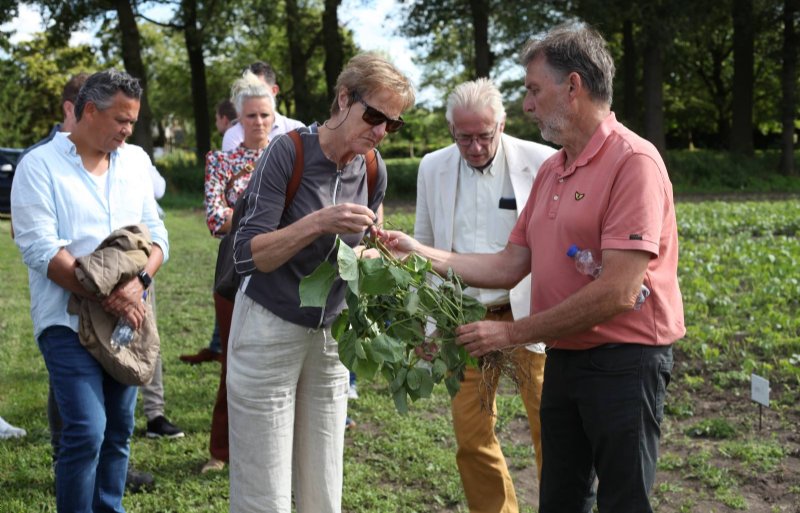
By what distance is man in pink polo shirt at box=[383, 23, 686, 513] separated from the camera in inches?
113

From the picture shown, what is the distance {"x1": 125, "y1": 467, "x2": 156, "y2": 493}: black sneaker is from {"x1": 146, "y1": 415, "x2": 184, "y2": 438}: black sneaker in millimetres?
807

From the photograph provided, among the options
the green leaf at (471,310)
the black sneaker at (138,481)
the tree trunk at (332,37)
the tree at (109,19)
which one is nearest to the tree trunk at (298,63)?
the tree trunk at (332,37)

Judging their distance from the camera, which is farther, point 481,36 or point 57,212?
point 481,36

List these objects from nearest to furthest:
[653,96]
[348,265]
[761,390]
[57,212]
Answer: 1. [348,265]
2. [57,212]
3. [761,390]
4. [653,96]

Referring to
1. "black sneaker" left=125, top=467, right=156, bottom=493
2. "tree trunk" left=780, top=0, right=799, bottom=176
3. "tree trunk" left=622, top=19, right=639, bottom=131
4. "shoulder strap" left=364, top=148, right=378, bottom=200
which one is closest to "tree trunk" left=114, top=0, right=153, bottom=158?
"tree trunk" left=622, top=19, right=639, bottom=131

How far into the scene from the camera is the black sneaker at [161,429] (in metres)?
5.89

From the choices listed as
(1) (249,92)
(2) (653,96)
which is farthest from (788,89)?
(1) (249,92)

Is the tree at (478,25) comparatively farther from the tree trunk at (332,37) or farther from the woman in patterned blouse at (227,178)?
the woman in patterned blouse at (227,178)

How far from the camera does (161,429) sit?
5902 millimetres

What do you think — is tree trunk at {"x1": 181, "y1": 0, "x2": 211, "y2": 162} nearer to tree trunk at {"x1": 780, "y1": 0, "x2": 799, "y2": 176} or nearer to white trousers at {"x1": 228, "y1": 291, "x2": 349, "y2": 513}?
tree trunk at {"x1": 780, "y1": 0, "x2": 799, "y2": 176}

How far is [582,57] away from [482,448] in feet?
7.12

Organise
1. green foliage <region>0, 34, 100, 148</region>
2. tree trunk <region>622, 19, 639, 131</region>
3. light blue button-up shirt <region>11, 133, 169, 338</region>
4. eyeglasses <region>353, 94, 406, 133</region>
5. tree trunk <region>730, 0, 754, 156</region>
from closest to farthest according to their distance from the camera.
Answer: eyeglasses <region>353, 94, 406, 133</region> < light blue button-up shirt <region>11, 133, 169, 338</region> < tree trunk <region>730, 0, 754, 156</region> < tree trunk <region>622, 19, 639, 131</region> < green foliage <region>0, 34, 100, 148</region>

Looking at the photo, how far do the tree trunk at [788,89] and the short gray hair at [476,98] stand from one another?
1059 inches

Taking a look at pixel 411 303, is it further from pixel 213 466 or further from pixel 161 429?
pixel 161 429
